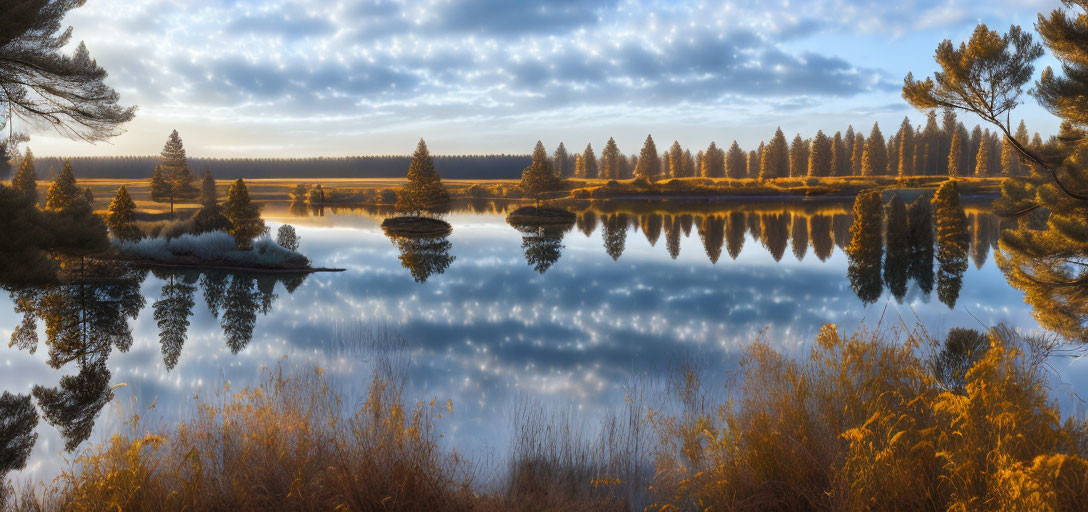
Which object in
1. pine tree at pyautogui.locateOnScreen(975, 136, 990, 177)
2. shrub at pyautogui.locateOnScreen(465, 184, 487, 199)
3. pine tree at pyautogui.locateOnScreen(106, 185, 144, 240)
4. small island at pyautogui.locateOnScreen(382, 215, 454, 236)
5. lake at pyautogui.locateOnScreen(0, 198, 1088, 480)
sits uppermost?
pine tree at pyautogui.locateOnScreen(975, 136, 990, 177)

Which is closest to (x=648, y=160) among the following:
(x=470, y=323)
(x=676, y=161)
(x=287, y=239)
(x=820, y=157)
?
(x=676, y=161)

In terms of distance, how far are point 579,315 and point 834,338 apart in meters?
10.7

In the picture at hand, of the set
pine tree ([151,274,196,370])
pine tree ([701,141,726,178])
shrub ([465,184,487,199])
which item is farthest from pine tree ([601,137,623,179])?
pine tree ([151,274,196,370])

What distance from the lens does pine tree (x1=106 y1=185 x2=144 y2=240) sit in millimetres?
29703

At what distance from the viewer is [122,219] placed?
30953 millimetres

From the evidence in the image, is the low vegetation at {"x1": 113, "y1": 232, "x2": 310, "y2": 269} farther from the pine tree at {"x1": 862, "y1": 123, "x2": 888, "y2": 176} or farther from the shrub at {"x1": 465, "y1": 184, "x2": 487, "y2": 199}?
the pine tree at {"x1": 862, "y1": 123, "x2": 888, "y2": 176}

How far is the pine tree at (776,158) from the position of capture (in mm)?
95438

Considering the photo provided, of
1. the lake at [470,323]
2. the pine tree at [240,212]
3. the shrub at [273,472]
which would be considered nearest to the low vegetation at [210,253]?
the lake at [470,323]

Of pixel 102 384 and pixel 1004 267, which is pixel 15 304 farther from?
pixel 1004 267

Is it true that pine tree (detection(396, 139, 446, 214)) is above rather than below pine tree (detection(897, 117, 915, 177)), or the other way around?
below

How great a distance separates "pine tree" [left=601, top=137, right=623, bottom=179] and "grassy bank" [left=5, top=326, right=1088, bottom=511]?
10782cm

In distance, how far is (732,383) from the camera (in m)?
9.55

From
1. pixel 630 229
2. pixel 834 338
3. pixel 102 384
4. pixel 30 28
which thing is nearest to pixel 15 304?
pixel 30 28

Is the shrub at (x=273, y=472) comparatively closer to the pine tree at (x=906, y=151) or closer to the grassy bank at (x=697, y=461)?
the grassy bank at (x=697, y=461)
